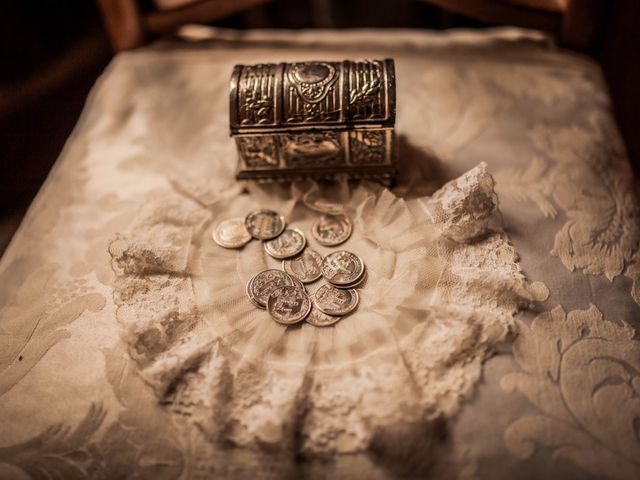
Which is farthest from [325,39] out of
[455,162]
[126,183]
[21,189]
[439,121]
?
[21,189]

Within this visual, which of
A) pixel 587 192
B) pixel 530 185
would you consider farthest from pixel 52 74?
pixel 587 192

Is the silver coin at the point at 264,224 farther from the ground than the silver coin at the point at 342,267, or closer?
farther from the ground

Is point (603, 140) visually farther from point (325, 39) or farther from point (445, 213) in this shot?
point (325, 39)

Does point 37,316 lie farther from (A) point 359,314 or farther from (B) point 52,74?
(B) point 52,74

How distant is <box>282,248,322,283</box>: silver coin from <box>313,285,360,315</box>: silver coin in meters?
0.04

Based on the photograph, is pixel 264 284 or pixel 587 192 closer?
pixel 264 284

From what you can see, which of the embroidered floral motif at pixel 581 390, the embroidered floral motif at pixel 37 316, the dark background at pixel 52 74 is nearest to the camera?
the embroidered floral motif at pixel 581 390

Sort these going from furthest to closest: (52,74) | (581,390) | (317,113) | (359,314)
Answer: (52,74), (317,113), (359,314), (581,390)

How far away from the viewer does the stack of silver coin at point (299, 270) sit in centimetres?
87

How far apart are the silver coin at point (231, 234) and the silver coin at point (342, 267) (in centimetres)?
16

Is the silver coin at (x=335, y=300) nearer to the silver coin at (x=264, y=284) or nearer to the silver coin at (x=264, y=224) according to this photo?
the silver coin at (x=264, y=284)

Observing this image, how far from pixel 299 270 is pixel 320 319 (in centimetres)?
12

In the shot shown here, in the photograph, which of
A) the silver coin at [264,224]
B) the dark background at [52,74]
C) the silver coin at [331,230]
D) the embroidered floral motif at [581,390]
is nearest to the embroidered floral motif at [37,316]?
the dark background at [52,74]

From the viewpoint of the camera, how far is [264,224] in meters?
1.01
